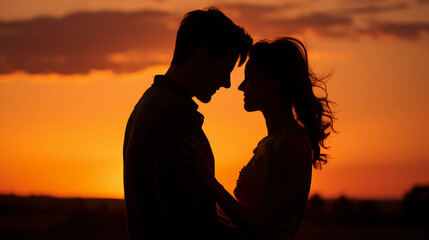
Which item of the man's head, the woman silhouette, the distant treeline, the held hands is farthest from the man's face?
the distant treeline

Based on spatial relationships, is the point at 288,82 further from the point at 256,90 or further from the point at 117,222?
the point at 117,222

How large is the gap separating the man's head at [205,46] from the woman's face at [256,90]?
120cm

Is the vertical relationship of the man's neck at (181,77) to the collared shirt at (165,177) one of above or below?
above

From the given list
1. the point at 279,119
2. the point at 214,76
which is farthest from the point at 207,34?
the point at 279,119

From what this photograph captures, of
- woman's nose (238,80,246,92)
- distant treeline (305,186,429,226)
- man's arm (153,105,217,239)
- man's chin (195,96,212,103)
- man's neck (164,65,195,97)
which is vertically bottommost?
man's arm (153,105,217,239)

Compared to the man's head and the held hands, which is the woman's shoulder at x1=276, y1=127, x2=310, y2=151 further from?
the held hands

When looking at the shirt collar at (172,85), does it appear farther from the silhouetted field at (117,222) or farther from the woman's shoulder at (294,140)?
the silhouetted field at (117,222)

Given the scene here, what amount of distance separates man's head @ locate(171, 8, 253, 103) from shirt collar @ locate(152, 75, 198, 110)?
0.36 ft

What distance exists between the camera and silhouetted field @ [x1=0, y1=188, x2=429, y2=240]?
56.8 m

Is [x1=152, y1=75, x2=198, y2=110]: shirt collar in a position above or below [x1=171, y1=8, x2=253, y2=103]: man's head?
below

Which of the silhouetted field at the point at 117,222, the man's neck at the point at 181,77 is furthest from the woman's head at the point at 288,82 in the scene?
the silhouetted field at the point at 117,222

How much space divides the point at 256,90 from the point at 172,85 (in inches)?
61.0

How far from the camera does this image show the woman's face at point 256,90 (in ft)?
17.5

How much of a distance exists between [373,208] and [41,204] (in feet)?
113
